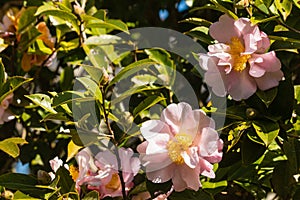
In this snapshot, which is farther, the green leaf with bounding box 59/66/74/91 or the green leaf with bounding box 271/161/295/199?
the green leaf with bounding box 59/66/74/91

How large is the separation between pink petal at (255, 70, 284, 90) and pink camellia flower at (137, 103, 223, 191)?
12cm

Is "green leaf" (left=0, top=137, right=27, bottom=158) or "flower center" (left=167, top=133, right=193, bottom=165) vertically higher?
"flower center" (left=167, top=133, right=193, bottom=165)

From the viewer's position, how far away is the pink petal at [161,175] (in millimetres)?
1026

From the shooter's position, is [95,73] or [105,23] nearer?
[95,73]

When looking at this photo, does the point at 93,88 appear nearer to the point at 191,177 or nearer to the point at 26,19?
the point at 191,177

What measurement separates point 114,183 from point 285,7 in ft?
1.41

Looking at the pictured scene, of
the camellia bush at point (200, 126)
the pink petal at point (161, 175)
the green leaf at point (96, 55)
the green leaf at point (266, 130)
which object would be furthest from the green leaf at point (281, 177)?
the green leaf at point (96, 55)

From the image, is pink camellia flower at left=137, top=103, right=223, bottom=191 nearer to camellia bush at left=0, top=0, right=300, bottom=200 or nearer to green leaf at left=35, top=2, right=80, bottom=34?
camellia bush at left=0, top=0, right=300, bottom=200

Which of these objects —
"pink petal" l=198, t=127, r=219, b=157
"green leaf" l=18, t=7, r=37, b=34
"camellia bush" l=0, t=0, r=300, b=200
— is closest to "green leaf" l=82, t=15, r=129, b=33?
"camellia bush" l=0, t=0, r=300, b=200

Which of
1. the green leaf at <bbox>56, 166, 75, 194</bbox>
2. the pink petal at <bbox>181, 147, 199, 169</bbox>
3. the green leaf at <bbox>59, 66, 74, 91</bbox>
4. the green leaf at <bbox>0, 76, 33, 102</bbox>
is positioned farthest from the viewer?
the green leaf at <bbox>59, 66, 74, 91</bbox>

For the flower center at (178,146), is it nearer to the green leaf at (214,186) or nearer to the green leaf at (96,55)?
the green leaf at (214,186)

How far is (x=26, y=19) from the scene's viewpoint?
4.72ft

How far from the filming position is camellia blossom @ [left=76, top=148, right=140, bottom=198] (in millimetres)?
1095

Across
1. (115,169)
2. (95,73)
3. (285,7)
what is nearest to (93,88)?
(95,73)
